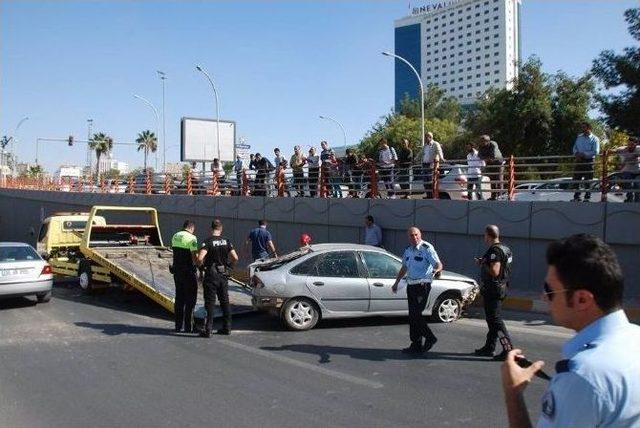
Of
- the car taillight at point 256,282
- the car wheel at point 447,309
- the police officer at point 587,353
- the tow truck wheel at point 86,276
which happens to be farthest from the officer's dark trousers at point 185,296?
the police officer at point 587,353

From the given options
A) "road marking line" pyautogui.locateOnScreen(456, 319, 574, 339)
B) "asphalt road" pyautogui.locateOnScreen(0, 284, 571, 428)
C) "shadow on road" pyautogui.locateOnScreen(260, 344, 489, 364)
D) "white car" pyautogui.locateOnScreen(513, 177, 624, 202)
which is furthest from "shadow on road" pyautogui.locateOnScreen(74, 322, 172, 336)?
"white car" pyautogui.locateOnScreen(513, 177, 624, 202)

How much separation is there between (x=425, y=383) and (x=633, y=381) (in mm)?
5005

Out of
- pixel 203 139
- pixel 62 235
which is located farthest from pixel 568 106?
pixel 62 235

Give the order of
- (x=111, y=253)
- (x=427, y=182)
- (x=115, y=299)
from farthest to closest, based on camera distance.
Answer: (x=427, y=182) < (x=115, y=299) < (x=111, y=253)

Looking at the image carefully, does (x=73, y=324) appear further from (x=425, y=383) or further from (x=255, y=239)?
(x=425, y=383)

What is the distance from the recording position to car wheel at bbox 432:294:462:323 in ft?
33.1

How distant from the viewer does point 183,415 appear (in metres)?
5.52

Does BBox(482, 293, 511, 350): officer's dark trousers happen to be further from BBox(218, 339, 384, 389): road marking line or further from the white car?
the white car

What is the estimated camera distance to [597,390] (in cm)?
167

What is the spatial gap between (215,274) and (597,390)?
318 inches

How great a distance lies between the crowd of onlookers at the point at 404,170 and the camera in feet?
39.9

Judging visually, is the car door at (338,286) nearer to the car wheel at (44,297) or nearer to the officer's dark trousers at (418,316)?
the officer's dark trousers at (418,316)

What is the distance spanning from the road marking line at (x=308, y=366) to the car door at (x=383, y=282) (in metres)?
2.38

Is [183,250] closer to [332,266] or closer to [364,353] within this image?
[332,266]
